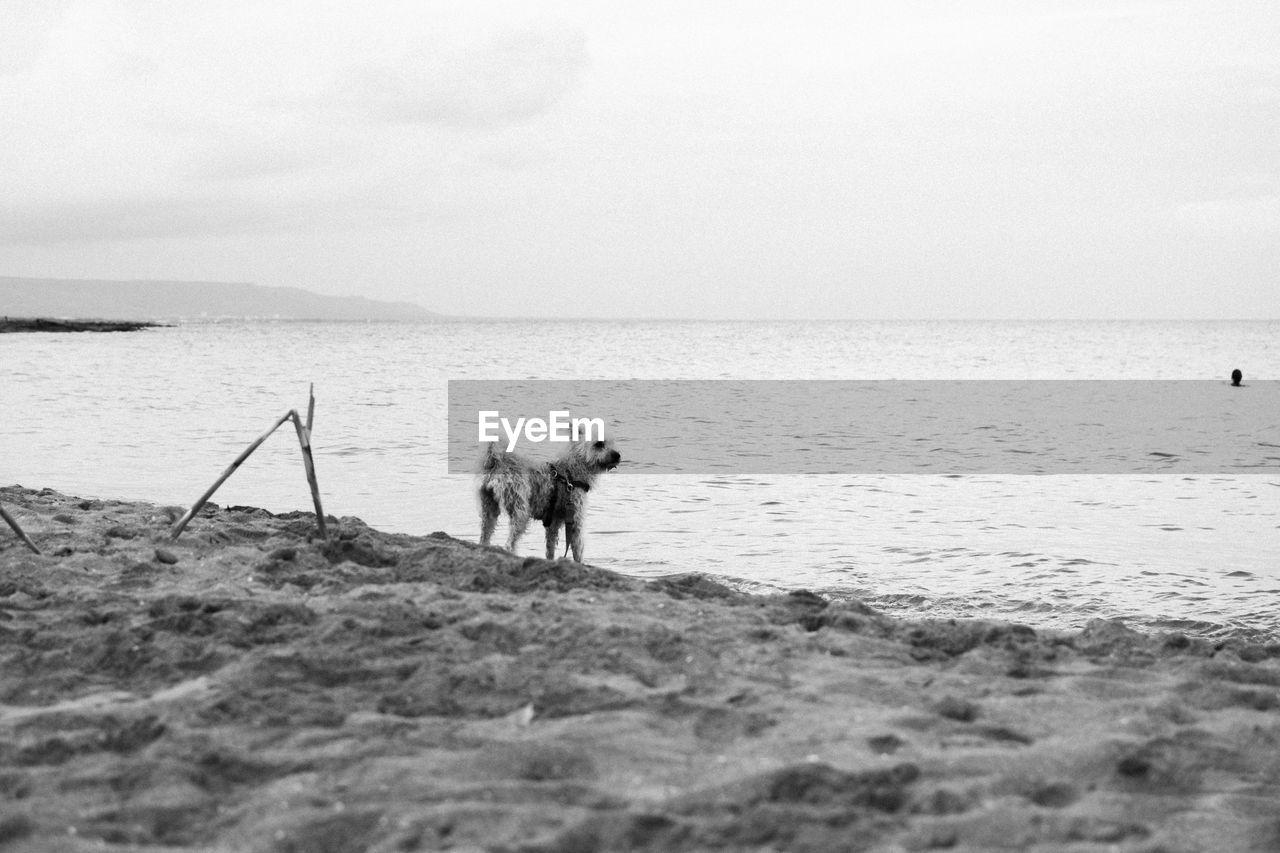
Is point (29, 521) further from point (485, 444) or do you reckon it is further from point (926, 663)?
point (926, 663)

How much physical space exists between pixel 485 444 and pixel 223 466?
311 inches

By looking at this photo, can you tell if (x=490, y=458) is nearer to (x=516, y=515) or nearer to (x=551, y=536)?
(x=516, y=515)

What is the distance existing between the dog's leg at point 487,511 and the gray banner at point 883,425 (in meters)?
0.40

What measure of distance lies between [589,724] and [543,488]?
4735 millimetres

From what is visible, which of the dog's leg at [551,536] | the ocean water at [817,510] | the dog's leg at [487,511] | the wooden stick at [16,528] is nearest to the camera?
the wooden stick at [16,528]

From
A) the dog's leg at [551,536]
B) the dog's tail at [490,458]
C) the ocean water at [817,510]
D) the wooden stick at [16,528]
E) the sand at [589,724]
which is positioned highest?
the dog's tail at [490,458]

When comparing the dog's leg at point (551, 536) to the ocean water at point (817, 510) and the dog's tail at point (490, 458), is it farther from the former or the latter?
the ocean water at point (817, 510)

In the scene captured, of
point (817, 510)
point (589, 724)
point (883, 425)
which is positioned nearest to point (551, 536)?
point (817, 510)

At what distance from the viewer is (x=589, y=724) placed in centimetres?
398

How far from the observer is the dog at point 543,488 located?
27.8 ft

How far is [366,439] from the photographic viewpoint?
18.4 meters

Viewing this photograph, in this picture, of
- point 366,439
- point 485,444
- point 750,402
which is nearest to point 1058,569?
point 485,444

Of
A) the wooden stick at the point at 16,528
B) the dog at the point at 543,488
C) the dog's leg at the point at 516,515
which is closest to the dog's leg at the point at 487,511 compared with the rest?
the dog at the point at 543,488

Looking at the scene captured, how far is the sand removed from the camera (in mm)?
3209
